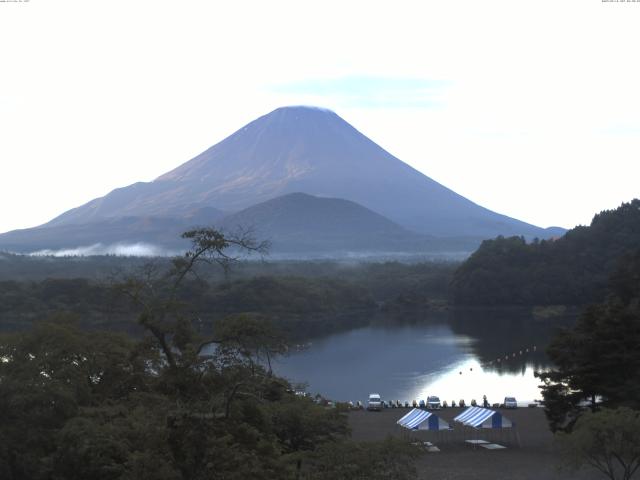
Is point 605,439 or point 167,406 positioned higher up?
point 167,406

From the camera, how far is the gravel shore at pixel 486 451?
12227mm

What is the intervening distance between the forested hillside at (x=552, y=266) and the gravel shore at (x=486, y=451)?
29704 millimetres

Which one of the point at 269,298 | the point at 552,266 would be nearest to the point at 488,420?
the point at 269,298

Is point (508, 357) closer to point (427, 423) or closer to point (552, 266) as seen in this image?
point (427, 423)

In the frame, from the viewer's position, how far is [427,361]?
2781 cm

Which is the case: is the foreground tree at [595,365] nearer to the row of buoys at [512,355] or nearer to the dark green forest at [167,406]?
the dark green forest at [167,406]

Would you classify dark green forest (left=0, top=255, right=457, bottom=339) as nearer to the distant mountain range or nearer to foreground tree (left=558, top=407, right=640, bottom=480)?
foreground tree (left=558, top=407, right=640, bottom=480)

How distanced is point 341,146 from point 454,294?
248 feet

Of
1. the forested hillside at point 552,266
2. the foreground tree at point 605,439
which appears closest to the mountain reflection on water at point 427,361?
the forested hillside at point 552,266

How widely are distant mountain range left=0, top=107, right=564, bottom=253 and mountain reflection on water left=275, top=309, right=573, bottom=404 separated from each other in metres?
60.2

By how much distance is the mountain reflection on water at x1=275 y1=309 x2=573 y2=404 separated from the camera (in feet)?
74.5

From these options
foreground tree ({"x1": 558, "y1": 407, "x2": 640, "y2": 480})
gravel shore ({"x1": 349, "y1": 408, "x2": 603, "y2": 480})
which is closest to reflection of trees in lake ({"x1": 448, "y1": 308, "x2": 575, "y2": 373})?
gravel shore ({"x1": 349, "y1": 408, "x2": 603, "y2": 480})

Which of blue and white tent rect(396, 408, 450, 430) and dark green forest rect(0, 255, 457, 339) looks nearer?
blue and white tent rect(396, 408, 450, 430)

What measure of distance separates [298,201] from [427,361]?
8096cm
